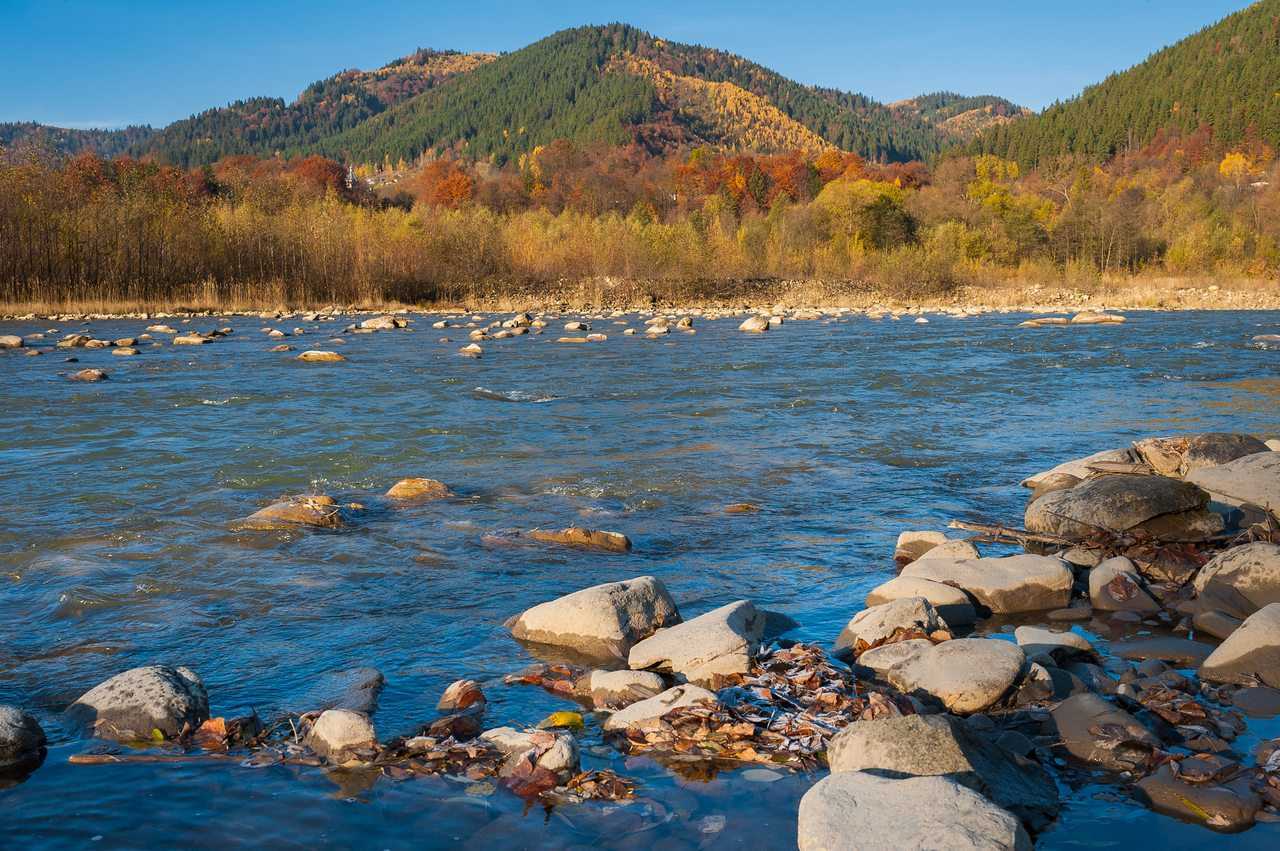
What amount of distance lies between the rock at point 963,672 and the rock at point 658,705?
2.94 feet

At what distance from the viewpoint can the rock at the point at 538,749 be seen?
3.46m

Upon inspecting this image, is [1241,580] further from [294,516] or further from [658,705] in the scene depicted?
[294,516]

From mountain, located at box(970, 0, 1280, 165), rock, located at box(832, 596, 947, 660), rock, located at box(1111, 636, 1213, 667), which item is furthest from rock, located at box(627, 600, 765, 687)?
mountain, located at box(970, 0, 1280, 165)

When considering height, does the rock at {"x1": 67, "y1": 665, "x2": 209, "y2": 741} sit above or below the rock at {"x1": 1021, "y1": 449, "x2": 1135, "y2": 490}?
below

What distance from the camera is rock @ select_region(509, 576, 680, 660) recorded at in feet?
15.8

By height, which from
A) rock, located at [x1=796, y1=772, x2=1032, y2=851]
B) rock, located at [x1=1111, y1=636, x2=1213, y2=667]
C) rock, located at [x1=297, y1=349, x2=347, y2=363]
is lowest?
rock, located at [x1=1111, y1=636, x2=1213, y2=667]

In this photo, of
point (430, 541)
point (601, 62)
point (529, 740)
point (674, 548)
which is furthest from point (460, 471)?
point (601, 62)

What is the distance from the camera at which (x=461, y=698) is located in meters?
4.08

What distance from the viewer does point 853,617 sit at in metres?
5.13

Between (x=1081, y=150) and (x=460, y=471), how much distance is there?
120 m

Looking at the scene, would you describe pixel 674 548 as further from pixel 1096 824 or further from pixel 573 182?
pixel 573 182

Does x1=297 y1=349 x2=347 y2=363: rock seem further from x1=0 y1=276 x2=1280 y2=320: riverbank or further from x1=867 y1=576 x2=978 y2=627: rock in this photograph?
x1=867 y1=576 x2=978 y2=627: rock

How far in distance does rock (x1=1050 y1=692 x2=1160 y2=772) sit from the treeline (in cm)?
2981

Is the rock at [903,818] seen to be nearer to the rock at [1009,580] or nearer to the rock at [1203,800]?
the rock at [1203,800]
